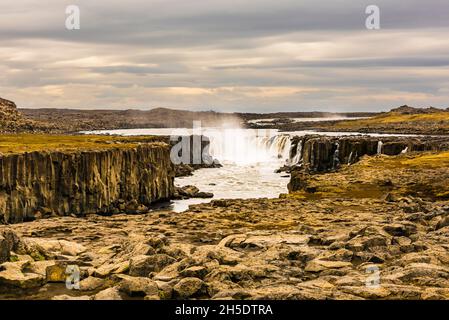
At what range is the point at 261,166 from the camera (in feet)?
456

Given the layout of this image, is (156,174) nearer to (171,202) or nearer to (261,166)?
(171,202)

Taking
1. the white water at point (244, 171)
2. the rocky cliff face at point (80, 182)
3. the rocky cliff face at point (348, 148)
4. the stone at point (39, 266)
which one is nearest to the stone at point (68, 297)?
the stone at point (39, 266)

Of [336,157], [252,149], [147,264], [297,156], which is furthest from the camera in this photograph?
[252,149]

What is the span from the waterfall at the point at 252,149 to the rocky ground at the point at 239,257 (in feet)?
327

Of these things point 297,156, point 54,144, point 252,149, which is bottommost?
point 297,156

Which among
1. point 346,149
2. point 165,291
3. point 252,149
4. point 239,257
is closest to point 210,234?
point 239,257

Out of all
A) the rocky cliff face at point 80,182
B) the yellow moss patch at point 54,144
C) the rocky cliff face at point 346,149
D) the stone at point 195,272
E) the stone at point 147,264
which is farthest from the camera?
the rocky cliff face at point 346,149

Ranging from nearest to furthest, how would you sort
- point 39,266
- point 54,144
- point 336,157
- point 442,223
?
point 39,266, point 442,223, point 54,144, point 336,157

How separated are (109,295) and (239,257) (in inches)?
333

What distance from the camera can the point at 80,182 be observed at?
71.8m

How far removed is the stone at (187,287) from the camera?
22906 mm

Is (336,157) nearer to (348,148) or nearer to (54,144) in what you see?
(348,148)

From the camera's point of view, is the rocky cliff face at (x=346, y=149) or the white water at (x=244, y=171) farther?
the rocky cliff face at (x=346, y=149)

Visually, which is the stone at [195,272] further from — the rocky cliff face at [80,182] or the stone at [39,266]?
the rocky cliff face at [80,182]
